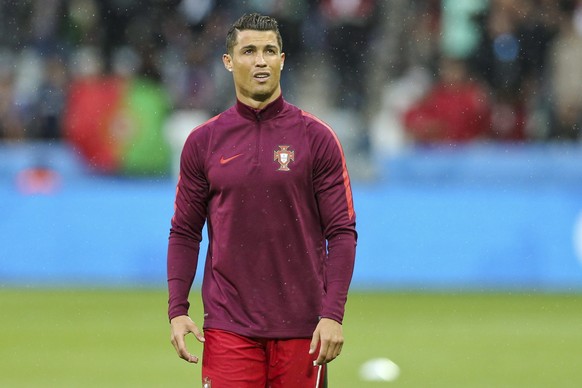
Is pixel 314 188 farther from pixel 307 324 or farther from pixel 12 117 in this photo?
pixel 12 117

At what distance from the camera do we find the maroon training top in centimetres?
550

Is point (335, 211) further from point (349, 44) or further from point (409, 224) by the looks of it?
point (349, 44)

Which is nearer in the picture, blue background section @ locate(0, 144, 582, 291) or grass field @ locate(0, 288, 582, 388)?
grass field @ locate(0, 288, 582, 388)

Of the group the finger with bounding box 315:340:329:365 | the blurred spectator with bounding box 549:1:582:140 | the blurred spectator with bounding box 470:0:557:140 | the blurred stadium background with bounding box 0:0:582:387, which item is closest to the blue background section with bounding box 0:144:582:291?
the blurred stadium background with bounding box 0:0:582:387

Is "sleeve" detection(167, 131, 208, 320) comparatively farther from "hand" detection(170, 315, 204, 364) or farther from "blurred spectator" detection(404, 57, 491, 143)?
"blurred spectator" detection(404, 57, 491, 143)

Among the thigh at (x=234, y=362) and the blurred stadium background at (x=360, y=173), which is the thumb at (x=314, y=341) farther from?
the blurred stadium background at (x=360, y=173)

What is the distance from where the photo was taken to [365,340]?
12039 millimetres

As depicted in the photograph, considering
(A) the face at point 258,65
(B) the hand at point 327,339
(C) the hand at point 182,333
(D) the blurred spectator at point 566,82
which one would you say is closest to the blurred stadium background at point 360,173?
(D) the blurred spectator at point 566,82

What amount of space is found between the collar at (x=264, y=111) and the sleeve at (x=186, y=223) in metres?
0.22

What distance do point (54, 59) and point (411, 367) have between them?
31.4ft

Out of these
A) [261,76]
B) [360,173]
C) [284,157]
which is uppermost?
[261,76]

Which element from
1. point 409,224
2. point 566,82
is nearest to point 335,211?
point 409,224

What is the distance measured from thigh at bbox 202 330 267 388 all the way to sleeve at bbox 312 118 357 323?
0.36m

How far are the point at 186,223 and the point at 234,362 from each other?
63 cm
